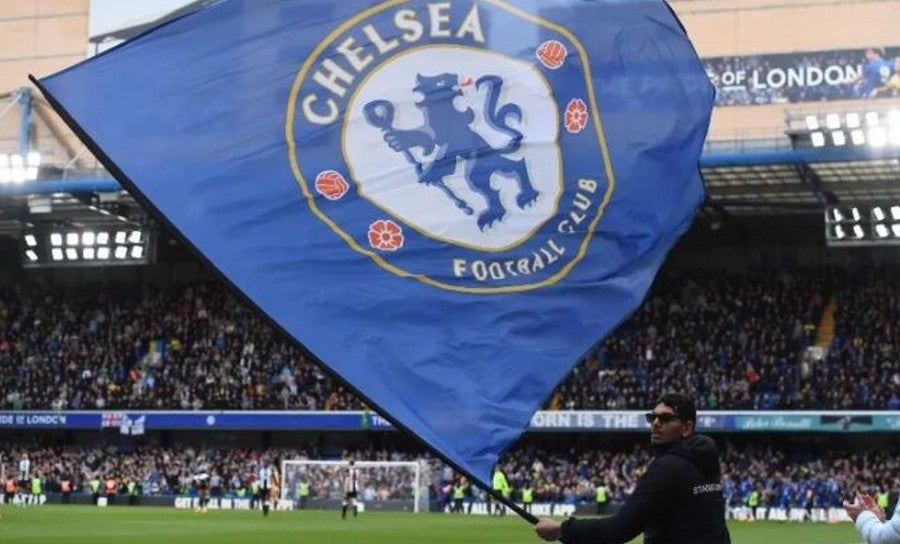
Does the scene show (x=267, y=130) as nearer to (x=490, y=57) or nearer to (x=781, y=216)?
(x=490, y=57)

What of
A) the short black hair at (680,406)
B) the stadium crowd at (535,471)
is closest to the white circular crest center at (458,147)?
the short black hair at (680,406)

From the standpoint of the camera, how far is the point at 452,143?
1068 cm

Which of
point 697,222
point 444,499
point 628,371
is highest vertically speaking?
point 697,222

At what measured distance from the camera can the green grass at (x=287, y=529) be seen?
3169cm

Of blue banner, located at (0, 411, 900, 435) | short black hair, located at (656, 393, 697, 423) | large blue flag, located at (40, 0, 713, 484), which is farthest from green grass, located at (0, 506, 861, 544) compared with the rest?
short black hair, located at (656, 393, 697, 423)

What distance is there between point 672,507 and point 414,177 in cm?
348

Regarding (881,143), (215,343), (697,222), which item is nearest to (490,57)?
(881,143)

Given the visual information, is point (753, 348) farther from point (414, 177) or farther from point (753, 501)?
point (414, 177)

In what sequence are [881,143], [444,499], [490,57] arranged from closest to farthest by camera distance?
[490,57] < [881,143] < [444,499]

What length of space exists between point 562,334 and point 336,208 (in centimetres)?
172

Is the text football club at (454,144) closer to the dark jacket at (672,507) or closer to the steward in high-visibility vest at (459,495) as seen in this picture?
the dark jacket at (672,507)

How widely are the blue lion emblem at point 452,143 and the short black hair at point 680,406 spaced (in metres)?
2.93

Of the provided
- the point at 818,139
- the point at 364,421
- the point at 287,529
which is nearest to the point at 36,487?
the point at 364,421

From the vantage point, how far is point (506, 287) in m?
10.4
